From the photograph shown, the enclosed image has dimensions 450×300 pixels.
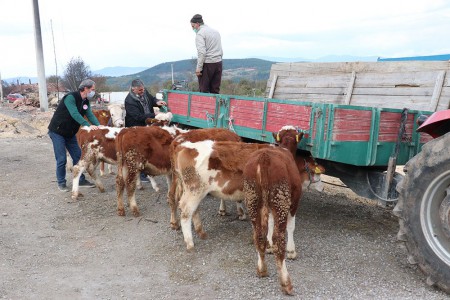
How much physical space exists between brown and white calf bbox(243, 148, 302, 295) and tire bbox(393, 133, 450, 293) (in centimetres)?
109

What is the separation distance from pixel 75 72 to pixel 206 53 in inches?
1351

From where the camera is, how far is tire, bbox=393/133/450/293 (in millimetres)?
4055

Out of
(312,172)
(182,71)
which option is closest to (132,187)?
(312,172)

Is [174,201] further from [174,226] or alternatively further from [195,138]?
[195,138]

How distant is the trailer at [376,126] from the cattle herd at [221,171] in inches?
12.5

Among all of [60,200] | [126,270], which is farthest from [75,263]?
[60,200]

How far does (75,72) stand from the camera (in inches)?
1576

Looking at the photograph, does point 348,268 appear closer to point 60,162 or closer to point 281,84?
point 281,84

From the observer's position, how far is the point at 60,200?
7.85m

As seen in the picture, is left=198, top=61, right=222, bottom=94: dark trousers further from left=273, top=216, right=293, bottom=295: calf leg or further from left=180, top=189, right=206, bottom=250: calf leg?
left=273, top=216, right=293, bottom=295: calf leg

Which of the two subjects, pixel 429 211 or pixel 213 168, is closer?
pixel 429 211

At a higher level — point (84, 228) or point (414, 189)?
point (414, 189)

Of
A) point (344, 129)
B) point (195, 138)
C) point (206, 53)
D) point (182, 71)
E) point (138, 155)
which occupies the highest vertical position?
point (206, 53)

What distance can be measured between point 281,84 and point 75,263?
5061 millimetres
